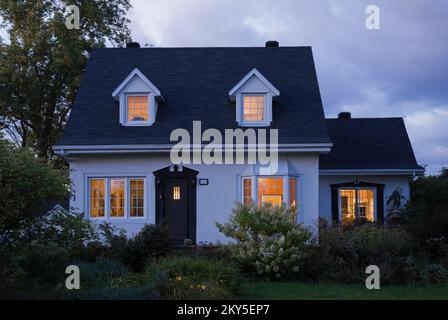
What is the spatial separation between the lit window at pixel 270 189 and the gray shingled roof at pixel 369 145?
4258mm

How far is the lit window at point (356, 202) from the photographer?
22094 mm

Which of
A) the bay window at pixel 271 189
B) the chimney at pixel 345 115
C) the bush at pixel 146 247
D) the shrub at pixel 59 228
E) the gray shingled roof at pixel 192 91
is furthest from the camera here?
the chimney at pixel 345 115

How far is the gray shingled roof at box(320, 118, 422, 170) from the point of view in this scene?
72.3 ft

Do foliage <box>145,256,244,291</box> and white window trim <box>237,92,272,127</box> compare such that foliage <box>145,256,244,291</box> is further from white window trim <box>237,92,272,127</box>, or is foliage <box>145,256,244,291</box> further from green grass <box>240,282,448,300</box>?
white window trim <box>237,92,272,127</box>

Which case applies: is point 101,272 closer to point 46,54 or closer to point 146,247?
point 146,247

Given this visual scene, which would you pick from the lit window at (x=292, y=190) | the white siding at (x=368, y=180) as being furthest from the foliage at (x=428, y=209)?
the lit window at (x=292, y=190)

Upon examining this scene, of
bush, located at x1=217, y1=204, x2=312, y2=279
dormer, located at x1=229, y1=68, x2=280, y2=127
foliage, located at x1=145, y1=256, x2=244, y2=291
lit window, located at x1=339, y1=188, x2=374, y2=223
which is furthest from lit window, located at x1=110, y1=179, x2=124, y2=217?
lit window, located at x1=339, y1=188, x2=374, y2=223

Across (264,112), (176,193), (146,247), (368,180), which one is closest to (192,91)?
(264,112)

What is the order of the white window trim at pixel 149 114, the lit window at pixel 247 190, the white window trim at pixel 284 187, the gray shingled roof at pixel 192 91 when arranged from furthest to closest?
the white window trim at pixel 149 114
the gray shingled roof at pixel 192 91
the lit window at pixel 247 190
the white window trim at pixel 284 187

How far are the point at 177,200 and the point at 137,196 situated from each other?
1.30 metres

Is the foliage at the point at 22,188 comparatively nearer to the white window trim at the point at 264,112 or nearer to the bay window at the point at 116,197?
the bay window at the point at 116,197
